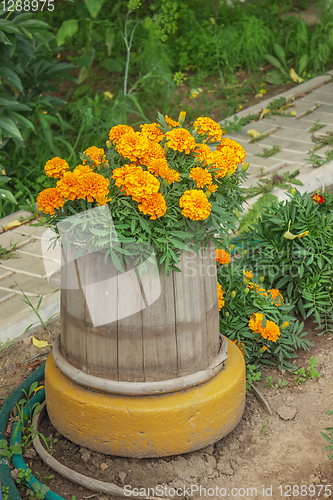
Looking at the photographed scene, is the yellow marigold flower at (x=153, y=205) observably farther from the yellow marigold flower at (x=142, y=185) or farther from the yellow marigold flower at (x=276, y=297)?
the yellow marigold flower at (x=276, y=297)

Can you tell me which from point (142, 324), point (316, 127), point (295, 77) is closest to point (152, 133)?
point (142, 324)

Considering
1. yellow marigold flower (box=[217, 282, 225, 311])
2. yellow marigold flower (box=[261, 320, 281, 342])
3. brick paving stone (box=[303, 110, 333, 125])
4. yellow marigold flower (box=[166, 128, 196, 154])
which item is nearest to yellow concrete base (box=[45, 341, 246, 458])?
yellow marigold flower (box=[261, 320, 281, 342])

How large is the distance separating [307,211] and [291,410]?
1.10 metres

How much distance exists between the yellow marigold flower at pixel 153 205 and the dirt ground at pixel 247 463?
1.07 m

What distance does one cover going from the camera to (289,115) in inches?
225

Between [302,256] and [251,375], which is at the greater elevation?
[302,256]

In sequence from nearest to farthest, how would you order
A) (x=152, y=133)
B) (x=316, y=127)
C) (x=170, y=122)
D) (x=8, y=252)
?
(x=152, y=133) < (x=170, y=122) < (x=8, y=252) < (x=316, y=127)

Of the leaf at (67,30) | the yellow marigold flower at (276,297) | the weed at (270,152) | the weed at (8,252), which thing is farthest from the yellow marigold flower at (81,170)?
the leaf at (67,30)

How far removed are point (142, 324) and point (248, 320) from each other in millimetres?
897

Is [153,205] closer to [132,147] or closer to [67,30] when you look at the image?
[132,147]

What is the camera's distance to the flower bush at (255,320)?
2730 millimetres

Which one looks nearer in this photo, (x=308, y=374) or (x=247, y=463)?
(x=247, y=463)

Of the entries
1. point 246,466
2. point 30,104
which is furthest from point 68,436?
point 30,104

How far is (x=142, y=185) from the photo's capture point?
187 centimetres
